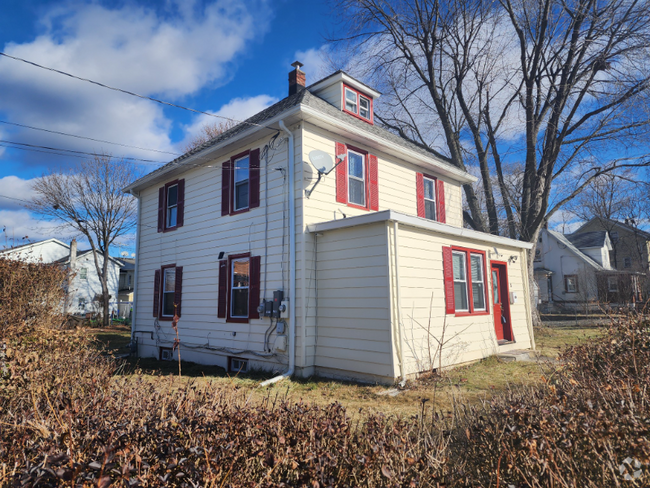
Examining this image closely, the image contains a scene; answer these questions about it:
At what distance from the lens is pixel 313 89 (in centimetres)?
1178

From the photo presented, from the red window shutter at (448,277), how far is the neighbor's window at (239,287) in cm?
440

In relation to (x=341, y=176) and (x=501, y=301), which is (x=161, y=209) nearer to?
(x=341, y=176)

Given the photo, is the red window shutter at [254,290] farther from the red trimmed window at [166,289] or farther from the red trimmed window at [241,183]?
the red trimmed window at [166,289]

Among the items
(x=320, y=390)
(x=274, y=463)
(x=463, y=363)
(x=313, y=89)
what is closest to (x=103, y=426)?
(x=274, y=463)

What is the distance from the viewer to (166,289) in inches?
473

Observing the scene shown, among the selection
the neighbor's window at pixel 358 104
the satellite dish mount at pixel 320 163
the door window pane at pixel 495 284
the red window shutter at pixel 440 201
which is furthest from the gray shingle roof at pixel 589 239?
the satellite dish mount at pixel 320 163

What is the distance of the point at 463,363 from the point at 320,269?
374 cm

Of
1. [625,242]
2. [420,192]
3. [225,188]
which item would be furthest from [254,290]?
[625,242]

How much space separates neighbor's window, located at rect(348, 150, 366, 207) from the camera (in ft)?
32.2

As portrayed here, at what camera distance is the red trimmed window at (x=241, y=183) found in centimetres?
966

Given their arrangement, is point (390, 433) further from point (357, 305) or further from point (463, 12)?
point (463, 12)

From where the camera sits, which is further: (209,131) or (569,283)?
(569,283)

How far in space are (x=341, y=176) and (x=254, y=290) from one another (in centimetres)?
325

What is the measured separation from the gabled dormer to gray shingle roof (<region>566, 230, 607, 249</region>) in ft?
108
